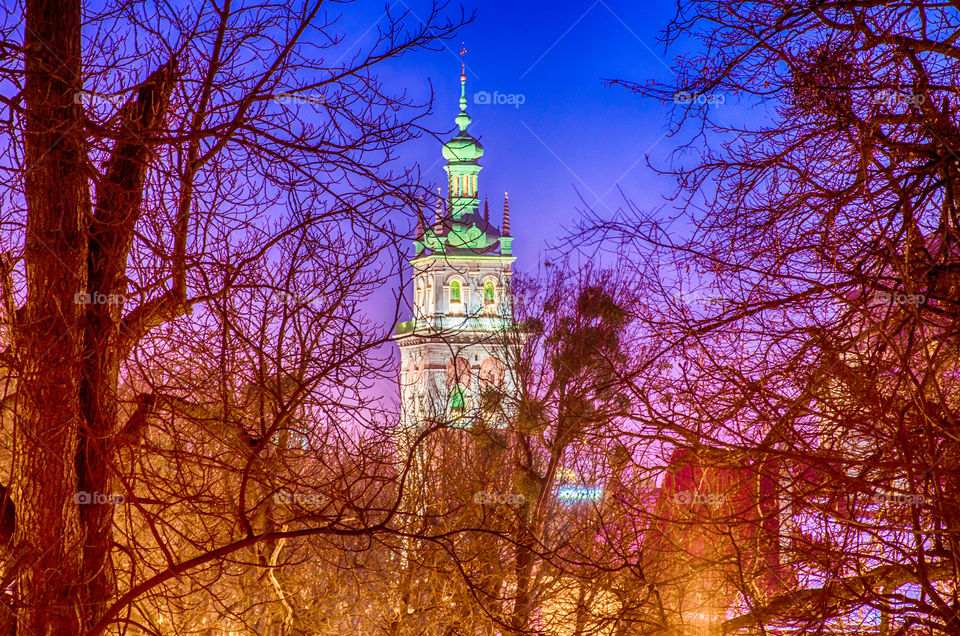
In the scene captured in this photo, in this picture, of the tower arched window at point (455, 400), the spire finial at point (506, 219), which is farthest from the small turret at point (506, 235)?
the tower arched window at point (455, 400)

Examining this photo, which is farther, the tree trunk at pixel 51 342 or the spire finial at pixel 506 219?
the spire finial at pixel 506 219

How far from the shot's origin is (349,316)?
198 inches

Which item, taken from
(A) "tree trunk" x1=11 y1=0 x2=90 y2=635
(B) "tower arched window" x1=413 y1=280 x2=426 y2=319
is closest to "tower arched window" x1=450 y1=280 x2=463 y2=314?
(B) "tower arched window" x1=413 y1=280 x2=426 y2=319

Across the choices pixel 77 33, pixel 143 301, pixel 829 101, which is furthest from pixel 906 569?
pixel 77 33

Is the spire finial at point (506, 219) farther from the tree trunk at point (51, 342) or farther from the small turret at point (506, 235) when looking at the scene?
the tree trunk at point (51, 342)

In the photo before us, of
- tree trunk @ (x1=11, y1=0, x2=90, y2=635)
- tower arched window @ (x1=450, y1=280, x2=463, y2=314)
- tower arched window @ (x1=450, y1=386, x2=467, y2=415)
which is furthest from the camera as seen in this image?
tower arched window @ (x1=450, y1=280, x2=463, y2=314)

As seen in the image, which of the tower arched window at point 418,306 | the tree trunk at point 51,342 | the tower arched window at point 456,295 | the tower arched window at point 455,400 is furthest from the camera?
the tower arched window at point 456,295

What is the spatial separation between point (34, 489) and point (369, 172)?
212 cm

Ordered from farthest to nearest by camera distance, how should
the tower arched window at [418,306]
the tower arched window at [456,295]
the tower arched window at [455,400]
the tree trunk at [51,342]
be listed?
1. the tower arched window at [456,295]
2. the tower arched window at [455,400]
3. the tower arched window at [418,306]
4. the tree trunk at [51,342]

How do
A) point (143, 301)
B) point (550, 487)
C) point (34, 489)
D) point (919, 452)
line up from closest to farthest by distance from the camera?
1. point (919, 452)
2. point (34, 489)
3. point (143, 301)
4. point (550, 487)

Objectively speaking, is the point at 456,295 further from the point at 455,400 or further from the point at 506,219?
the point at 455,400

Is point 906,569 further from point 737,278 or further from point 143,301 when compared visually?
point 143,301

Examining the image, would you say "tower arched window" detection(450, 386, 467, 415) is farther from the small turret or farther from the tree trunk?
the small turret

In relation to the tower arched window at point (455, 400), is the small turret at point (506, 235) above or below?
above
